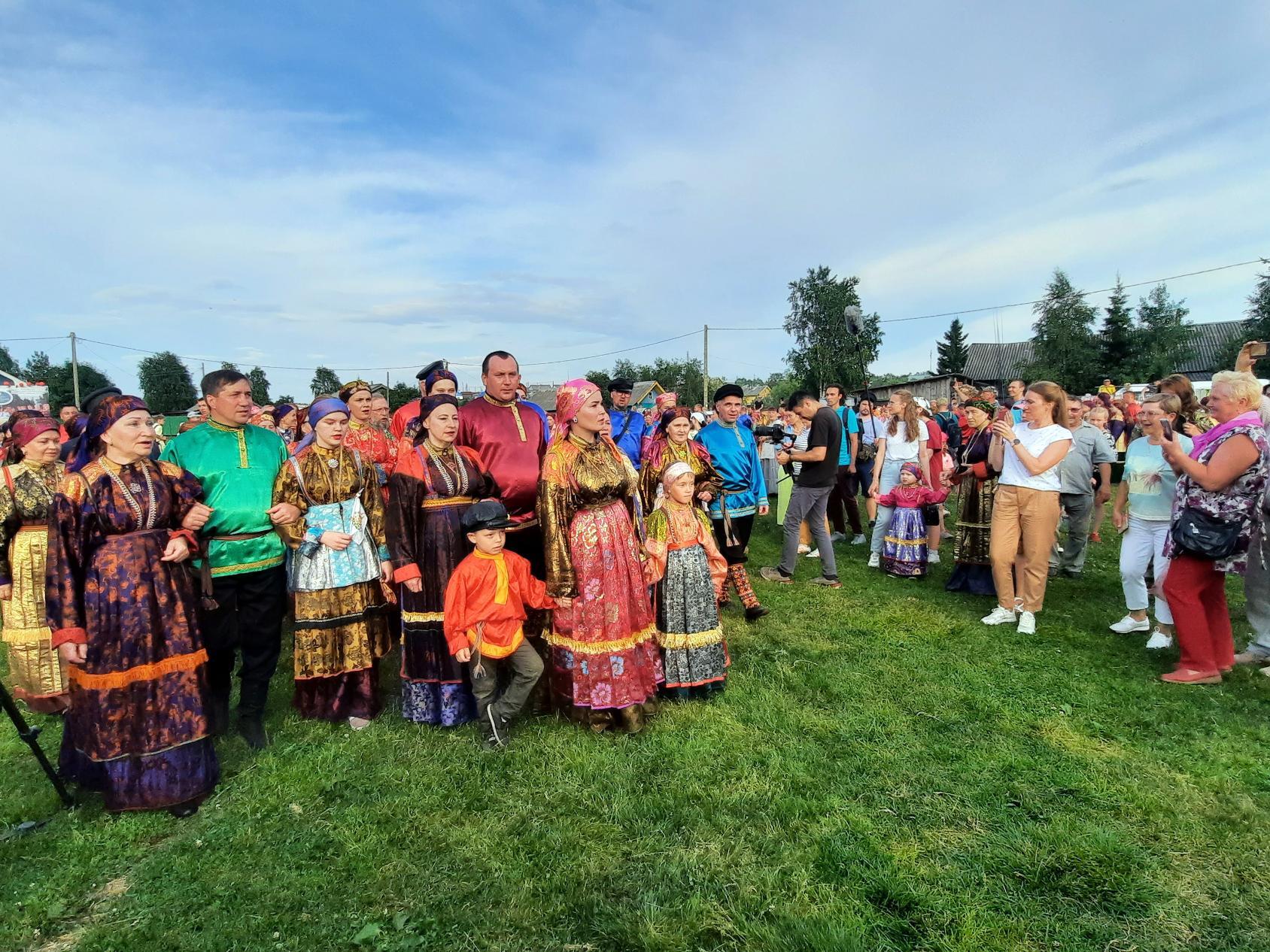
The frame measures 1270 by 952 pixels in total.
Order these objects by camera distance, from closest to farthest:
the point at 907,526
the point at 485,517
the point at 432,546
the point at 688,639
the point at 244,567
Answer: the point at 485,517 → the point at 244,567 → the point at 432,546 → the point at 688,639 → the point at 907,526

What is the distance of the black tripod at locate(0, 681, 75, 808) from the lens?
10.3 ft

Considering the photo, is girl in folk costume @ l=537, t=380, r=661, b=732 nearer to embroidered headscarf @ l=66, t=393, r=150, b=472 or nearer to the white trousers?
embroidered headscarf @ l=66, t=393, r=150, b=472

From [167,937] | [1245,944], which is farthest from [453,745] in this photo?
[1245,944]

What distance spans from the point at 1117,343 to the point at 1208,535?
41.0 metres

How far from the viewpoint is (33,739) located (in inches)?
129

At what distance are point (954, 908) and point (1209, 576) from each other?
352cm

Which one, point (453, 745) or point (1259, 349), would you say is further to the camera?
point (1259, 349)

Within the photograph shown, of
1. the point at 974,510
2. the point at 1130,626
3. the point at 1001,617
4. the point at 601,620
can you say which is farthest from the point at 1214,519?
the point at 601,620

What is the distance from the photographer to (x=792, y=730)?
404cm

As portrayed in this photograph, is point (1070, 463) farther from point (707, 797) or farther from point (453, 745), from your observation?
point (453, 745)

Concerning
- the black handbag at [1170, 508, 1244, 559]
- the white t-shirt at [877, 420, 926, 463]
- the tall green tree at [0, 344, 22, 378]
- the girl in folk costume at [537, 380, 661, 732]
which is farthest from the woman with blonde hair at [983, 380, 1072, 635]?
the tall green tree at [0, 344, 22, 378]

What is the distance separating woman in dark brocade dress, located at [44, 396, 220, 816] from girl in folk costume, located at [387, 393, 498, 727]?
3.65ft

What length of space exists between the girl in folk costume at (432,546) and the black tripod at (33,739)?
1746 mm

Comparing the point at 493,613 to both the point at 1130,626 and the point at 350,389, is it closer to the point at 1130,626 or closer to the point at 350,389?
the point at 350,389
